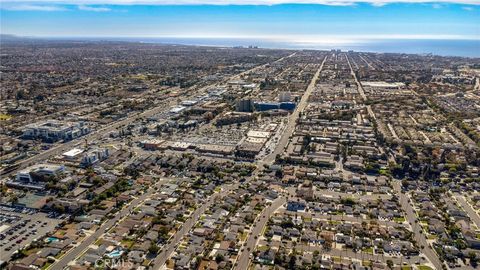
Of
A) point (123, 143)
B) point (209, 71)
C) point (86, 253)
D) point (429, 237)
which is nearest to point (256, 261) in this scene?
point (86, 253)

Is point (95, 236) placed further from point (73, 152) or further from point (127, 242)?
point (73, 152)

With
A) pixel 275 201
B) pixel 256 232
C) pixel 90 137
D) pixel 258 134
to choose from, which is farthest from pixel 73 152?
pixel 256 232

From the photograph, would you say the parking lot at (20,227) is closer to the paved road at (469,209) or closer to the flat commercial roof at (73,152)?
the flat commercial roof at (73,152)

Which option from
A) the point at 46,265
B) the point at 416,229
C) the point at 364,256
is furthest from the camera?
the point at 416,229

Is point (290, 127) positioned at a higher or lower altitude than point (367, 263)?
higher

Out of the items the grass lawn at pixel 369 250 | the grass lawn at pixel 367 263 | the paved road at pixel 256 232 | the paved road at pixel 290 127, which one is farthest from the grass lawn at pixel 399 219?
the paved road at pixel 290 127

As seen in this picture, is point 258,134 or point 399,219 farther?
point 258,134

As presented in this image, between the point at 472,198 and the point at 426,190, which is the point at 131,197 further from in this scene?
the point at 472,198
